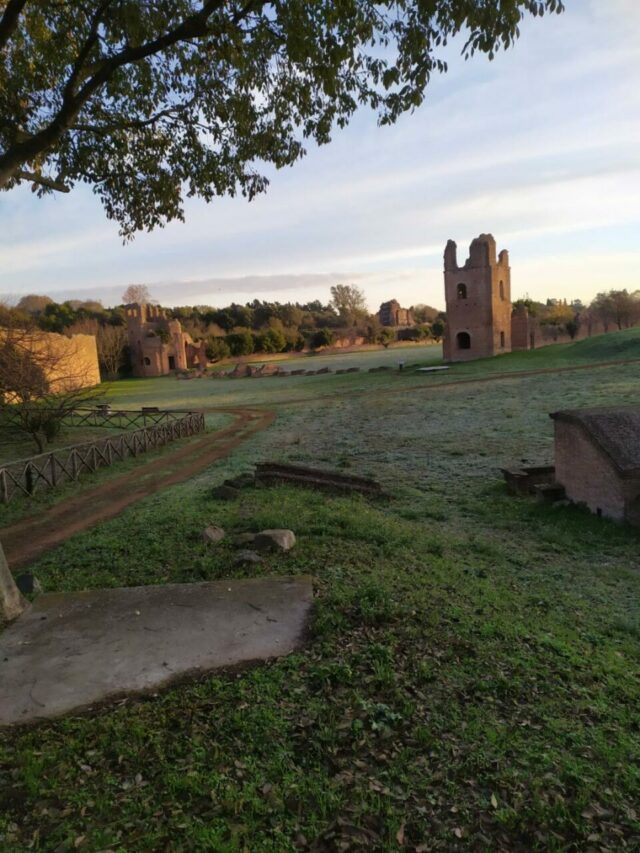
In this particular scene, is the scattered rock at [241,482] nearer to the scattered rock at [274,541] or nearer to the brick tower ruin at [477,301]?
the scattered rock at [274,541]

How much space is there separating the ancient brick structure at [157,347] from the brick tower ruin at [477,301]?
31.0m

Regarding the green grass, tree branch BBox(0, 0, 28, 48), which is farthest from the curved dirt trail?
tree branch BBox(0, 0, 28, 48)

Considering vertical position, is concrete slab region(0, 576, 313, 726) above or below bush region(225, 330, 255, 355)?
below

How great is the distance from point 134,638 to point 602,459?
8778 millimetres

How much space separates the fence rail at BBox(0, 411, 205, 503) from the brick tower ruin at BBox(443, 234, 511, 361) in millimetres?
31460

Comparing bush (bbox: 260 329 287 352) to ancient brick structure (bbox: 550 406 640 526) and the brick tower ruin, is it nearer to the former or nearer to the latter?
the brick tower ruin

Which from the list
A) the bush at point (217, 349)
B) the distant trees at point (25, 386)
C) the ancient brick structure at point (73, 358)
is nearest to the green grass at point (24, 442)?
the distant trees at point (25, 386)

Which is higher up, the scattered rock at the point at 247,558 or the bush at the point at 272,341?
the bush at the point at 272,341

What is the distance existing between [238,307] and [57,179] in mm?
90413

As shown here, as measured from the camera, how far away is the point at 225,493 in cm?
1223

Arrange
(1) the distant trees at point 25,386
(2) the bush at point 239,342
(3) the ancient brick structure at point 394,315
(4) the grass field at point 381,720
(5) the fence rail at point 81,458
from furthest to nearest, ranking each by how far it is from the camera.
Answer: (3) the ancient brick structure at point 394,315
(2) the bush at point 239,342
(1) the distant trees at point 25,386
(5) the fence rail at point 81,458
(4) the grass field at point 381,720

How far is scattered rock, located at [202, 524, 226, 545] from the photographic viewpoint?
8.70 m

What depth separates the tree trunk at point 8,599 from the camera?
5.77 metres

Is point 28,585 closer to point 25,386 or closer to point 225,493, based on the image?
point 225,493
